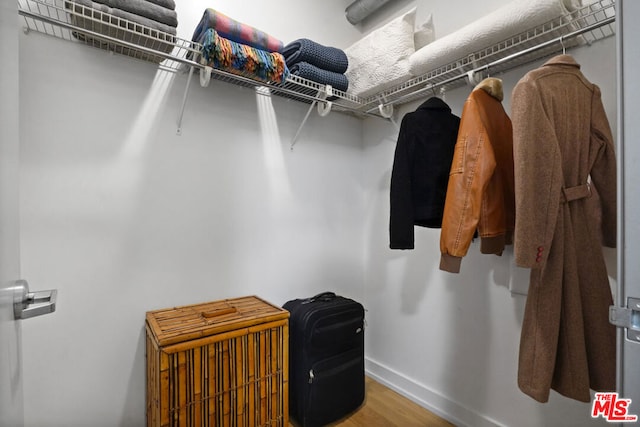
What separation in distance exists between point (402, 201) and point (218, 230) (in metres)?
0.97

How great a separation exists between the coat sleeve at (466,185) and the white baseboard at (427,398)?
0.99 m

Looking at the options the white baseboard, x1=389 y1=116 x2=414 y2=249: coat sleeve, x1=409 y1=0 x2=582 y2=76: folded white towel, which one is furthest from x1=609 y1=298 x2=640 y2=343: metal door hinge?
the white baseboard

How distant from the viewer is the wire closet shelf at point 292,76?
106 centimetres

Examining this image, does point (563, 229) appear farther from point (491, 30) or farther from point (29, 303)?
point (29, 303)

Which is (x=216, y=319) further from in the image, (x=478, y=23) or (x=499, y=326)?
(x=478, y=23)

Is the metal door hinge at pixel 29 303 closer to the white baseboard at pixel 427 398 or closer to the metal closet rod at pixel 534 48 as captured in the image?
the metal closet rod at pixel 534 48

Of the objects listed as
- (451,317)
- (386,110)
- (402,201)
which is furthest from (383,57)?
(451,317)

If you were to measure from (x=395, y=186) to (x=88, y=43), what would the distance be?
4.85 ft

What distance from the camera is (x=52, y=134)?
46.0 inches

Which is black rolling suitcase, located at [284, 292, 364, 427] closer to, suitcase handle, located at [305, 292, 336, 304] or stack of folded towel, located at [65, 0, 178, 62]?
suitcase handle, located at [305, 292, 336, 304]

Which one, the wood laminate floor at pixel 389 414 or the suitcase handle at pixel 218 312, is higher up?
the suitcase handle at pixel 218 312

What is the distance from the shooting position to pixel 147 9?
115cm

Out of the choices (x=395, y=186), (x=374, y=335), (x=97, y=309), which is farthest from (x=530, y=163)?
(x=97, y=309)

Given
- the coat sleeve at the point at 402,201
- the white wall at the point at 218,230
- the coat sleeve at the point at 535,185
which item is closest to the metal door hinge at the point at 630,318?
the coat sleeve at the point at 535,185
